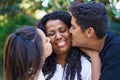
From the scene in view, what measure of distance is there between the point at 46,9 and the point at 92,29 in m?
2.91

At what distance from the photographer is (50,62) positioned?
9.98 ft

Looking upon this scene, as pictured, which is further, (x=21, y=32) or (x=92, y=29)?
(x=92, y=29)

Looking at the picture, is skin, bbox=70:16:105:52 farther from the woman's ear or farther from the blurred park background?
the blurred park background

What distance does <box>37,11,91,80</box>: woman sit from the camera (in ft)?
9.62

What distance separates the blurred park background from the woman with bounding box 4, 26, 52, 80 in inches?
96.2

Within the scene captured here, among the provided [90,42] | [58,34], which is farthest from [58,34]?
[90,42]

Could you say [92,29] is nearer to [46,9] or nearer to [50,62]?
[50,62]

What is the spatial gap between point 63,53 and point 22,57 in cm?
56

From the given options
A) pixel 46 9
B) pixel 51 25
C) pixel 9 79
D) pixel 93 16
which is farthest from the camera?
pixel 46 9

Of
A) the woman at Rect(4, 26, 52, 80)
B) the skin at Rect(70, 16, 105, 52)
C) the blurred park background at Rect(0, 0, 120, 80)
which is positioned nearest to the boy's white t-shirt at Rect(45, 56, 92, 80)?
the skin at Rect(70, 16, 105, 52)

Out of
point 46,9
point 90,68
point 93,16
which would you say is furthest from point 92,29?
point 46,9

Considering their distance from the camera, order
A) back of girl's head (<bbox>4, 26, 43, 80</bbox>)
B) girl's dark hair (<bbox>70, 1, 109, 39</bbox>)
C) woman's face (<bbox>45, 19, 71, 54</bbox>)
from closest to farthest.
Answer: back of girl's head (<bbox>4, 26, 43, 80</bbox>)
girl's dark hair (<bbox>70, 1, 109, 39</bbox>)
woman's face (<bbox>45, 19, 71, 54</bbox>)

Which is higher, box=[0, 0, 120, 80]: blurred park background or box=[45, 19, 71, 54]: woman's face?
box=[45, 19, 71, 54]: woman's face

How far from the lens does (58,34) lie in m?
2.92
